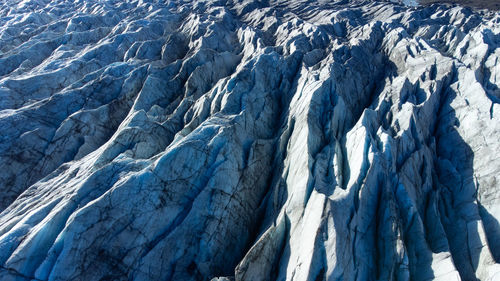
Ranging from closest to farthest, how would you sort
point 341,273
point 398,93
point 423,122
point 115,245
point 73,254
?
point 341,273, point 73,254, point 115,245, point 423,122, point 398,93

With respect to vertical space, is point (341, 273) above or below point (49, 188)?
below

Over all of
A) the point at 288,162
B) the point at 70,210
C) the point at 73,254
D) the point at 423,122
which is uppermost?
the point at 70,210

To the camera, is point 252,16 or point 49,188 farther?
point 252,16

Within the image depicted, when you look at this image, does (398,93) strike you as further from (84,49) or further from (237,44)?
(84,49)

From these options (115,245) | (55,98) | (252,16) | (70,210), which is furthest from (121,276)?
(252,16)

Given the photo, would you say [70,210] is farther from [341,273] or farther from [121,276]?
[341,273]

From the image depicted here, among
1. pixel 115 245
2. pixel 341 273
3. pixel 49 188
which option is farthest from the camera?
pixel 49 188

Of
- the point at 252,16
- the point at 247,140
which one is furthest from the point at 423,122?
the point at 252,16
